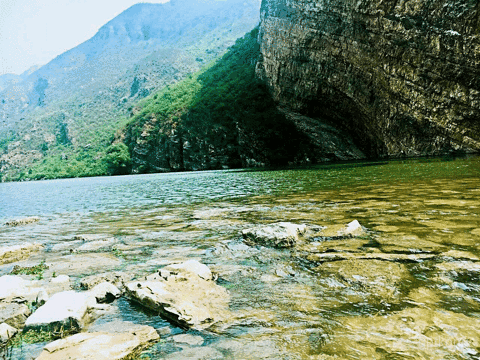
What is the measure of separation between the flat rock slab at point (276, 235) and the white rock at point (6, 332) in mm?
4309

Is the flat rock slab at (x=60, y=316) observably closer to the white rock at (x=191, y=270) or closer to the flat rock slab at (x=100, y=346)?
the flat rock slab at (x=100, y=346)

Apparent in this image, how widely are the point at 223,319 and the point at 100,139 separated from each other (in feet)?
437

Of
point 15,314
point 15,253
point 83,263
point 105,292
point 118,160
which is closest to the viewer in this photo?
point 15,314

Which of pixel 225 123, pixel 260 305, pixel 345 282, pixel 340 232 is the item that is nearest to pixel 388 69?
pixel 225 123

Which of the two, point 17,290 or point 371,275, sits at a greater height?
point 17,290

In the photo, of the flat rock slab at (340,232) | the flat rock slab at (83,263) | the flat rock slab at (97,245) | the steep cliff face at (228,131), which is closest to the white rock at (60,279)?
the flat rock slab at (83,263)

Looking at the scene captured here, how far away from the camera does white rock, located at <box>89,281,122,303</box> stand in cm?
438

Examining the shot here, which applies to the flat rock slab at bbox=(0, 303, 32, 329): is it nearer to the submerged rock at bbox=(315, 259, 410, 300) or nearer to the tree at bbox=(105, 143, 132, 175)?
the submerged rock at bbox=(315, 259, 410, 300)

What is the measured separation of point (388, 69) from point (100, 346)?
5312cm

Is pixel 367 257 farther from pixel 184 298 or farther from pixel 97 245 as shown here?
pixel 97 245

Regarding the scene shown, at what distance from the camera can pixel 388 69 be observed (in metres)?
46.4

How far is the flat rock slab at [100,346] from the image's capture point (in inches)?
108

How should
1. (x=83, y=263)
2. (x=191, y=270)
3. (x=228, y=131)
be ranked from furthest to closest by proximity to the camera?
(x=228, y=131) < (x=83, y=263) < (x=191, y=270)

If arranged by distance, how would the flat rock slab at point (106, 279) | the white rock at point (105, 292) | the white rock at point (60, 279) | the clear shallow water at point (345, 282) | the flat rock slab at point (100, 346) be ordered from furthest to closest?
the white rock at point (60, 279), the flat rock slab at point (106, 279), the white rock at point (105, 292), the clear shallow water at point (345, 282), the flat rock slab at point (100, 346)
